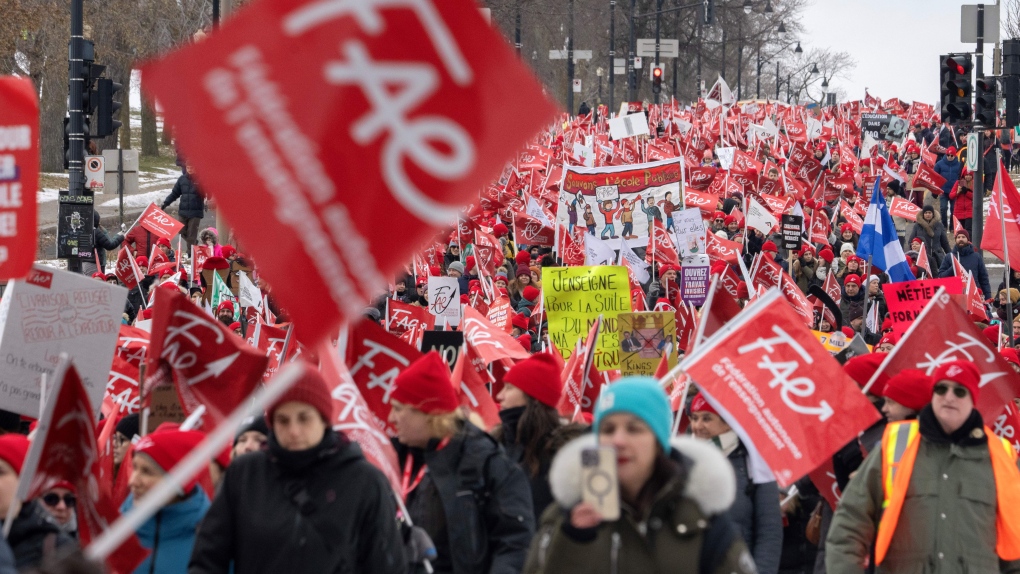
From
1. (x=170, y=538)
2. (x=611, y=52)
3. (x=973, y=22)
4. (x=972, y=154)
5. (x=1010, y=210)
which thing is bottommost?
(x=170, y=538)

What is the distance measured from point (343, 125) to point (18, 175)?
275cm

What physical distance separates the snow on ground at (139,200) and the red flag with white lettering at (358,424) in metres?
29.8

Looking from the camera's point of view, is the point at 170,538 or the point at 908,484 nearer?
the point at 170,538

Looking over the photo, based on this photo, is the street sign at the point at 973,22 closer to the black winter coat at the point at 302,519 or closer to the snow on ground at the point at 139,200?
the black winter coat at the point at 302,519

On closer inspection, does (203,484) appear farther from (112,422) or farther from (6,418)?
(6,418)

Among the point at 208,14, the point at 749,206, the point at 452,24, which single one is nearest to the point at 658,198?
the point at 749,206

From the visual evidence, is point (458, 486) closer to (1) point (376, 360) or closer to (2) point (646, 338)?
(1) point (376, 360)

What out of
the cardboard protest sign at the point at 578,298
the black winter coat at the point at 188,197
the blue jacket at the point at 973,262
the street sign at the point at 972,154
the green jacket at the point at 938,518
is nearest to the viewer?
the green jacket at the point at 938,518

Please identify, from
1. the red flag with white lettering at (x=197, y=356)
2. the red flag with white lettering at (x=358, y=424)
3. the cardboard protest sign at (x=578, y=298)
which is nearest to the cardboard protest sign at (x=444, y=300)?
the cardboard protest sign at (x=578, y=298)

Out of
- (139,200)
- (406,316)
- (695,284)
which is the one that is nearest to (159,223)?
(695,284)

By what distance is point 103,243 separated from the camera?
57.8 feet

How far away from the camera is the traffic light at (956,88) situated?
54.1 feet

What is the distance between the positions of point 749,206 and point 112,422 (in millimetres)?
15900

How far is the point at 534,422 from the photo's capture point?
5.41 meters
